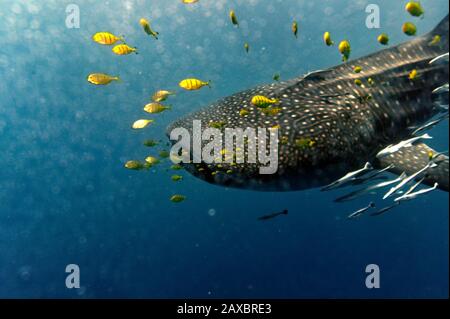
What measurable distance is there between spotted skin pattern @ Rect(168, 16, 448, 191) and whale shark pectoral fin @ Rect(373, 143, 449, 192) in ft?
0.06

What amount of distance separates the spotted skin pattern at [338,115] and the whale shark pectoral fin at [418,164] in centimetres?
2

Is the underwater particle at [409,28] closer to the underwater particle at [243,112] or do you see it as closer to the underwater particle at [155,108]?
the underwater particle at [243,112]

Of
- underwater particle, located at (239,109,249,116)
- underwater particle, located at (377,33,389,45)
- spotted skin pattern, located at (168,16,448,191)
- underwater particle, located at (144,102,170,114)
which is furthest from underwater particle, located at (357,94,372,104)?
underwater particle, located at (144,102,170,114)

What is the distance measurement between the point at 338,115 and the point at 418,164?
154cm

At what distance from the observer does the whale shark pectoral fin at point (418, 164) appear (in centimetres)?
477

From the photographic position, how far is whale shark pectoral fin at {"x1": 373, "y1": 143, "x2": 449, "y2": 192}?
15.6 ft

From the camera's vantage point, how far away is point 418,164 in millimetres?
5051

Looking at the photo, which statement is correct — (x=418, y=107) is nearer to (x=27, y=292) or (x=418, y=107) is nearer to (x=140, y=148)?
(x=27, y=292)

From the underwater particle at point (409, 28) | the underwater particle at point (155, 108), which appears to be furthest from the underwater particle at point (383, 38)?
the underwater particle at point (155, 108)

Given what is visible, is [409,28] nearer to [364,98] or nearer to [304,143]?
[364,98]

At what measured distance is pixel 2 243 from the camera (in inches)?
1594

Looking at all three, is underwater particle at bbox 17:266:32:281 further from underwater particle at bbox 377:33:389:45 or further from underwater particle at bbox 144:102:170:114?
underwater particle at bbox 377:33:389:45

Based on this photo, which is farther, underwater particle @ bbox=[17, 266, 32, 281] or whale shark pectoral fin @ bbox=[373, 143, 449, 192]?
underwater particle @ bbox=[17, 266, 32, 281]
